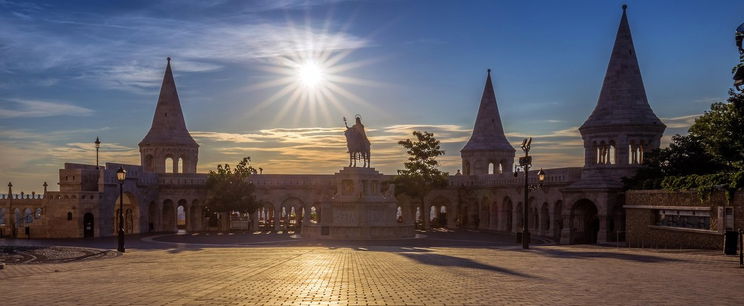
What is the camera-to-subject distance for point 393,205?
142 ft

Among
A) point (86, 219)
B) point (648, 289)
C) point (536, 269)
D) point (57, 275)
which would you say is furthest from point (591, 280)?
point (86, 219)

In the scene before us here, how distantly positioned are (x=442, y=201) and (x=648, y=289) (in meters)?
53.2

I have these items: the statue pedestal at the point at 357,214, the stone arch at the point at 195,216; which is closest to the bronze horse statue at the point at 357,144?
the statue pedestal at the point at 357,214

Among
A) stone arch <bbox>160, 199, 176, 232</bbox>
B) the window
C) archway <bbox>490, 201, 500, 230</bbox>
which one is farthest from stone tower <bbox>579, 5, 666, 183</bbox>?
stone arch <bbox>160, 199, 176, 232</bbox>

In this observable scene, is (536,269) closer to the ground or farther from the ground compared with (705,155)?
closer to the ground

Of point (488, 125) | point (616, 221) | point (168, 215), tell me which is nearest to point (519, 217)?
point (488, 125)

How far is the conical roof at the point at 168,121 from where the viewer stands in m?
61.3

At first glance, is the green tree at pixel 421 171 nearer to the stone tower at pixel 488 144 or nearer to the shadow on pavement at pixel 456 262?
the stone tower at pixel 488 144

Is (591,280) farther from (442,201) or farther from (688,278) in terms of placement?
(442,201)

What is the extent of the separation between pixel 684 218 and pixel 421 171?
30.6m

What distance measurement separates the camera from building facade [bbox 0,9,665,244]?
42469 millimetres

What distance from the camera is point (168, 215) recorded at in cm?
6019

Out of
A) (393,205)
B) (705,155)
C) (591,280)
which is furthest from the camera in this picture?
(393,205)

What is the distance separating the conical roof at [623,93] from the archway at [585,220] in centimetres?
623
